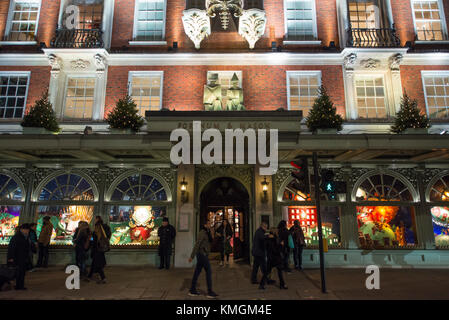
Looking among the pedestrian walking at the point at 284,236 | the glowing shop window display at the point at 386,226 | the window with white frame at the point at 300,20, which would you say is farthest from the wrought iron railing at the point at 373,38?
the pedestrian walking at the point at 284,236

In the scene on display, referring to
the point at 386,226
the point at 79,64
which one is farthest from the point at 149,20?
the point at 386,226

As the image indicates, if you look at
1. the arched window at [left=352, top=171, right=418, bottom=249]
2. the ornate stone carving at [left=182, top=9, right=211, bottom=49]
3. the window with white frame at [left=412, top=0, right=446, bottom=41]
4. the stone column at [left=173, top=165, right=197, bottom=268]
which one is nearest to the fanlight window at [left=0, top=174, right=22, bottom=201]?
the stone column at [left=173, top=165, right=197, bottom=268]

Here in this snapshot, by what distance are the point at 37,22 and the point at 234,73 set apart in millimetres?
9654

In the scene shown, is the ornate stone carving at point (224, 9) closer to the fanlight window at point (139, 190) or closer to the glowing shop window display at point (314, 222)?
the fanlight window at point (139, 190)

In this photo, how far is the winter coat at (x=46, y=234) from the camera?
1050 cm

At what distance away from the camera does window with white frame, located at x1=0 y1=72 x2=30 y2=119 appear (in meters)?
12.5

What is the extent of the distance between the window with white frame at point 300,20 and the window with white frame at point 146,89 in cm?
633

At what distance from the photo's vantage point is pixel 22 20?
13586 millimetres

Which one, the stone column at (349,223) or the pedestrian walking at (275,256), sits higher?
the stone column at (349,223)

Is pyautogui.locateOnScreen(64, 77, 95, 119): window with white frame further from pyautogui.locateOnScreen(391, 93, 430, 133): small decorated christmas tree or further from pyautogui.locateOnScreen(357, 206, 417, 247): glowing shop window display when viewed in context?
pyautogui.locateOnScreen(391, 93, 430, 133): small decorated christmas tree

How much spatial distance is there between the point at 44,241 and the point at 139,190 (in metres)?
3.78

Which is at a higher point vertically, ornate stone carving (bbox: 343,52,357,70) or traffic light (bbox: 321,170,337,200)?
ornate stone carving (bbox: 343,52,357,70)

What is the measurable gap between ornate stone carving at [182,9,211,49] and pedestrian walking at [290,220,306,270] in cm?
874

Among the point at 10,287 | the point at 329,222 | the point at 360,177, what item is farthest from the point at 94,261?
the point at 360,177
